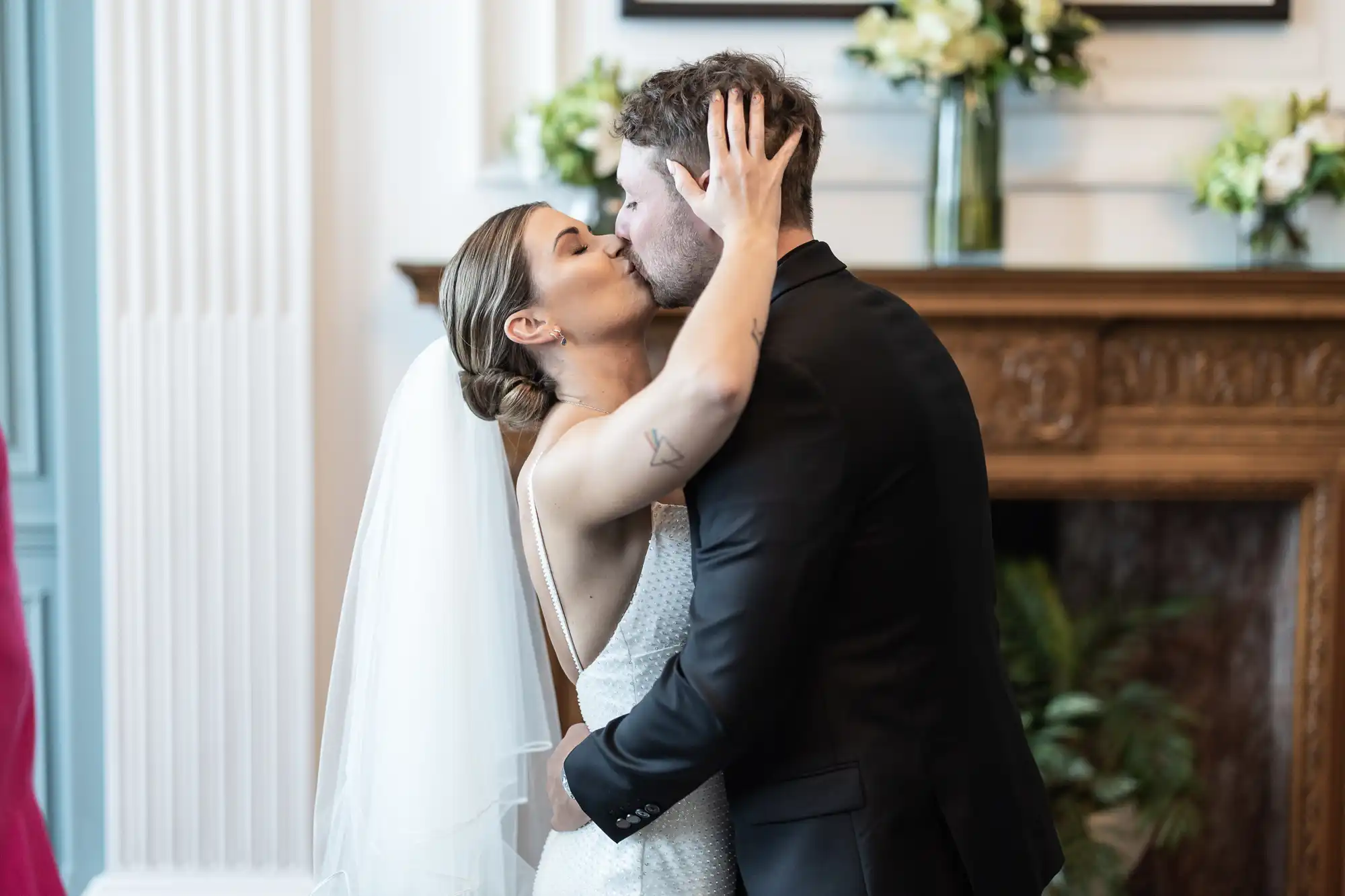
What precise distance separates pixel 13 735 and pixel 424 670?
62cm

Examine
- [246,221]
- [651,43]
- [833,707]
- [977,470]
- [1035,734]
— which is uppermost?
[651,43]

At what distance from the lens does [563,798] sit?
66.8 inches

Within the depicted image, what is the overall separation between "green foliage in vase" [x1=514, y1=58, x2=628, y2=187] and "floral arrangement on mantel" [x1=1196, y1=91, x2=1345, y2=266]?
142 centimetres

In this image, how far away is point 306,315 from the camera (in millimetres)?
2934

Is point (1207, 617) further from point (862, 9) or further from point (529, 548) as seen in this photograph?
point (529, 548)

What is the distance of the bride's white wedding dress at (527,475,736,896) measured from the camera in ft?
5.37

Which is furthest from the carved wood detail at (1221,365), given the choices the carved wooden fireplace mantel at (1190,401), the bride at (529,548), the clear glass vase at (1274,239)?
the bride at (529,548)

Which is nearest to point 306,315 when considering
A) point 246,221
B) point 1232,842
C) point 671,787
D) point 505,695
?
point 246,221

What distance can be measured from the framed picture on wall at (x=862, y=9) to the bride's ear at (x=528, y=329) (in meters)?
1.52

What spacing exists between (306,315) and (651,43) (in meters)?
1.06

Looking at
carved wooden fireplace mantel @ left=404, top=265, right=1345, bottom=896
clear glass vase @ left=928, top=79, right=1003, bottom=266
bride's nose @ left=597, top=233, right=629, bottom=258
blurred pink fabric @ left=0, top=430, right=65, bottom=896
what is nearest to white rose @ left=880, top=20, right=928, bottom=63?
clear glass vase @ left=928, top=79, right=1003, bottom=266

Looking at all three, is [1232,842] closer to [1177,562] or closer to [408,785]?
[1177,562]

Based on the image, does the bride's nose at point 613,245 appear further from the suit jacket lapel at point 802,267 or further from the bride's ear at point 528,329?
the suit jacket lapel at point 802,267

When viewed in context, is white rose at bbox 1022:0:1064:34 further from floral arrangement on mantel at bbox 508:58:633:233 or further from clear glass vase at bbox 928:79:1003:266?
floral arrangement on mantel at bbox 508:58:633:233
